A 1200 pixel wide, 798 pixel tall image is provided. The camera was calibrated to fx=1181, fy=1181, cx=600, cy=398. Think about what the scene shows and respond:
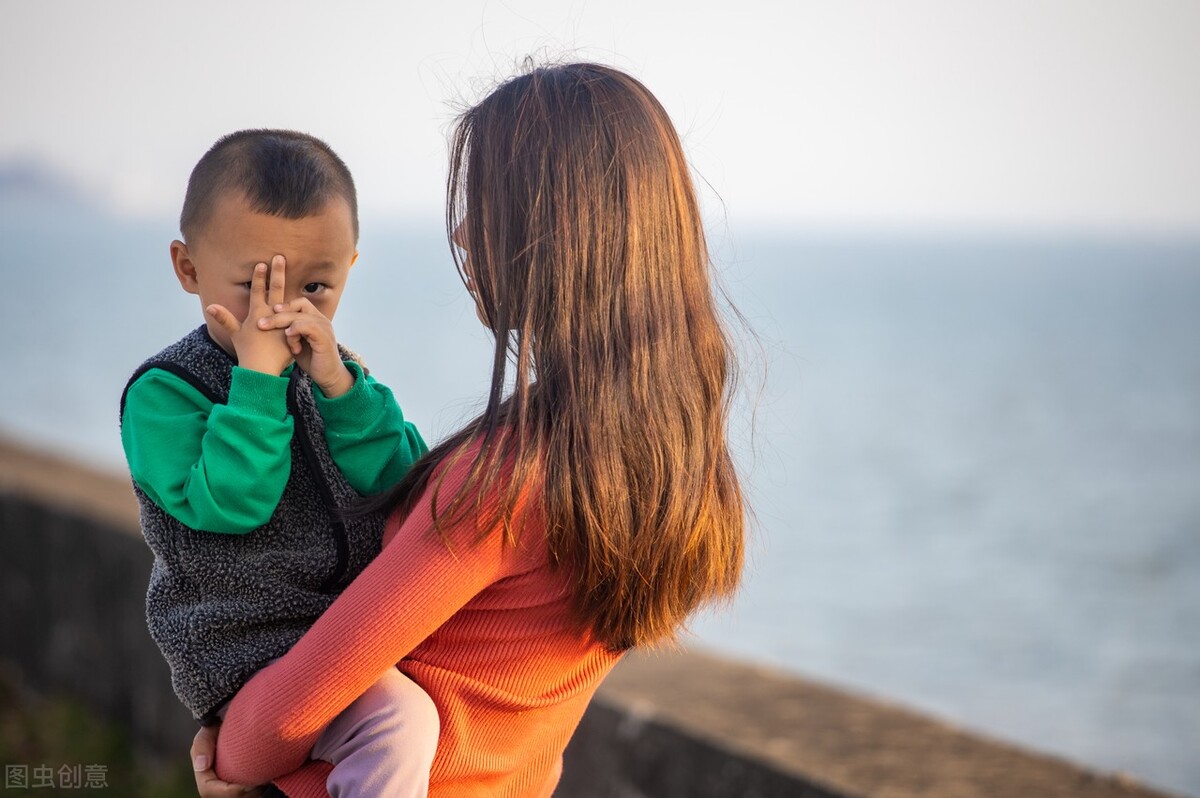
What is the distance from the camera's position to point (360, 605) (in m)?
1.40

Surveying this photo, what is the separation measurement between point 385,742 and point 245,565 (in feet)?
0.97

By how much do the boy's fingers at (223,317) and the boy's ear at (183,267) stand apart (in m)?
0.10

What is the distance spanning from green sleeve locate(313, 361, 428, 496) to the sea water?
95mm

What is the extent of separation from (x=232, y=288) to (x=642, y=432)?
23.0 inches

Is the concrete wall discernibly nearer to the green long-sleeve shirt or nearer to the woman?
the woman

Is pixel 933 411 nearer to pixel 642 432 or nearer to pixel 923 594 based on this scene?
pixel 923 594

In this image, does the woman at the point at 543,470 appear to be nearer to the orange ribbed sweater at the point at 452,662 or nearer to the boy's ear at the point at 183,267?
the orange ribbed sweater at the point at 452,662

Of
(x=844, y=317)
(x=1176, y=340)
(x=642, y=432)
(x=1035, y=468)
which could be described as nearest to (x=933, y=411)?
(x=1035, y=468)

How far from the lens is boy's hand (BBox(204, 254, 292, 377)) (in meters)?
1.53

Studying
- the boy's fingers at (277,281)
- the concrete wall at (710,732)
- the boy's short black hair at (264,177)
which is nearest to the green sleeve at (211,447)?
the boy's fingers at (277,281)

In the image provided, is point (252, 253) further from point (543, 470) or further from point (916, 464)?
point (916, 464)

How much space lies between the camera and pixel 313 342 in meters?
1.57

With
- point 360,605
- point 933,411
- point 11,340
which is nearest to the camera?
point 360,605

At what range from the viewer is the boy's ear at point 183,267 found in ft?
5.41
